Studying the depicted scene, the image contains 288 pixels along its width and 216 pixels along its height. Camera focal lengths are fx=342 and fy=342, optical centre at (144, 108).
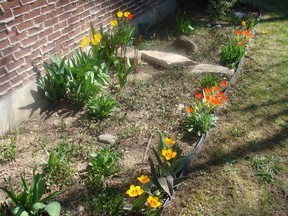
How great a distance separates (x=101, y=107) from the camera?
147 inches

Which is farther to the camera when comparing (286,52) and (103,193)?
(286,52)

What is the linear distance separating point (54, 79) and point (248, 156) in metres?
2.23

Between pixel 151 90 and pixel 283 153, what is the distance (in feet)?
5.66

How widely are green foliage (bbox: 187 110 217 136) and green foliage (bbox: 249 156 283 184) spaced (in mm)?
547

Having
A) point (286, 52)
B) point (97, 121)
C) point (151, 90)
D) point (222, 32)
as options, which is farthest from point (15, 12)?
point (286, 52)

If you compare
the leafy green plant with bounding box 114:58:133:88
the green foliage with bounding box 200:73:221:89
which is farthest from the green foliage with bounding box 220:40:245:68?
the leafy green plant with bounding box 114:58:133:88

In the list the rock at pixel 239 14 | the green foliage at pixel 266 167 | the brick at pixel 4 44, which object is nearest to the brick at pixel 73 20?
the brick at pixel 4 44

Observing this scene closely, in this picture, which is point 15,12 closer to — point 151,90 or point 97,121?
point 97,121

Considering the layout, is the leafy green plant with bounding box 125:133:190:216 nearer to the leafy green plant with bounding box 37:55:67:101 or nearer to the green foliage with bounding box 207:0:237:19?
the leafy green plant with bounding box 37:55:67:101

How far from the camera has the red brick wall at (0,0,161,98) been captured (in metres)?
3.41

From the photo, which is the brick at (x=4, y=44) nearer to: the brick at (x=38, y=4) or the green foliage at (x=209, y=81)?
the brick at (x=38, y=4)

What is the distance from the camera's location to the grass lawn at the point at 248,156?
9.53ft

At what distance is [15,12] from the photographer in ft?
11.3

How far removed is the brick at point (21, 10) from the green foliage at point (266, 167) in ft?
9.02
